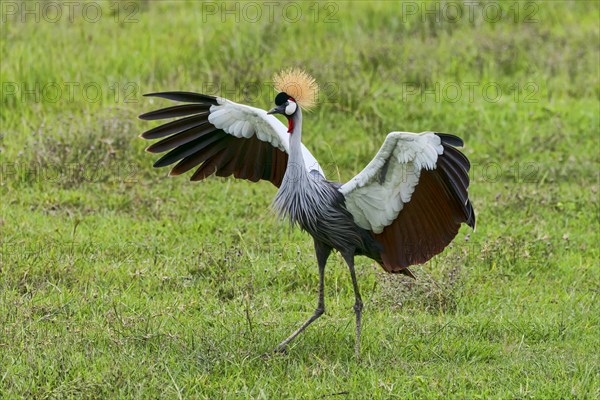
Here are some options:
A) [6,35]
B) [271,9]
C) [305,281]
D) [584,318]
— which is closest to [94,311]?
[305,281]

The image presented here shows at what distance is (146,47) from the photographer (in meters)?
9.84

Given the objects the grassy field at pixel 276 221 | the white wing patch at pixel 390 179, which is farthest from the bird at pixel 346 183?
the grassy field at pixel 276 221

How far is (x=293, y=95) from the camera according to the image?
17.9 ft

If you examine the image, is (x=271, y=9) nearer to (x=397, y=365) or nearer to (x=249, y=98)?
(x=249, y=98)

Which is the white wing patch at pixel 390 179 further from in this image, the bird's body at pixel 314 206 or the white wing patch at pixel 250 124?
the white wing patch at pixel 250 124

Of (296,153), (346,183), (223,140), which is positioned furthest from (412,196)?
(223,140)

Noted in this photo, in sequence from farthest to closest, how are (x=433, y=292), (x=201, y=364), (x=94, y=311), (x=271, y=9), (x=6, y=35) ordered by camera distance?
(x=271, y=9)
(x=6, y=35)
(x=433, y=292)
(x=94, y=311)
(x=201, y=364)

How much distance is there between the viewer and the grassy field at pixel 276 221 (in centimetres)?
504

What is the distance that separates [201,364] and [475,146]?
4.70 metres

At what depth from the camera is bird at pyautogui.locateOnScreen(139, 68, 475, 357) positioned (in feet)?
16.4

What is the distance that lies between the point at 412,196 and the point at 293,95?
87 cm

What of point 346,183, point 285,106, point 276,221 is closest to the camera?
point 346,183

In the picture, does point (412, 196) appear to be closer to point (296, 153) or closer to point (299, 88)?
point (296, 153)

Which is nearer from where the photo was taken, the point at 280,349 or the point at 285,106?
the point at 280,349
